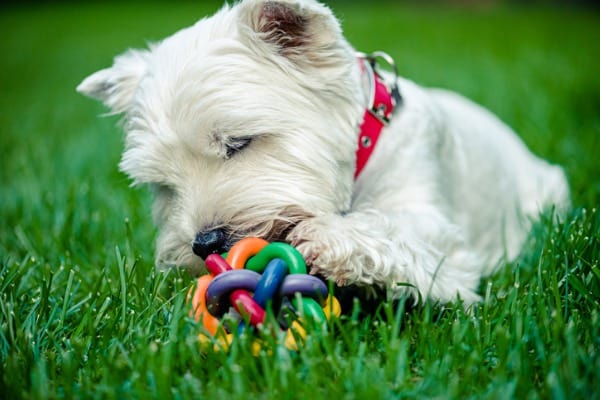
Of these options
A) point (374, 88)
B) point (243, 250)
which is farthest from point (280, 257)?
point (374, 88)

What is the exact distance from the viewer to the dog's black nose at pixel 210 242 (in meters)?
2.43

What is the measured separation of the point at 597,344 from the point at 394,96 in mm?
1502

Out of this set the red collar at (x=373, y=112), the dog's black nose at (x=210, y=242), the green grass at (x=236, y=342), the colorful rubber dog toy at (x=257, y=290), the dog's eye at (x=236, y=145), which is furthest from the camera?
the red collar at (x=373, y=112)

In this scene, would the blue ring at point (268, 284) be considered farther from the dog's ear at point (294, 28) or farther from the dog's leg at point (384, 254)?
the dog's ear at point (294, 28)

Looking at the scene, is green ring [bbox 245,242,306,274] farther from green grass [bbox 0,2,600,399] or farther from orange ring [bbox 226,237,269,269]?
green grass [bbox 0,2,600,399]

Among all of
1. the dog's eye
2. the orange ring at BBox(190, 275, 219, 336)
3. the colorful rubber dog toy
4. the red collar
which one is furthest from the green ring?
the red collar

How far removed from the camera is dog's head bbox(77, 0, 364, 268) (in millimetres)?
2494

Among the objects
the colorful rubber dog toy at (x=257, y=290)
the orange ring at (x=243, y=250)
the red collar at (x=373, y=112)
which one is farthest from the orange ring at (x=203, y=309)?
the red collar at (x=373, y=112)

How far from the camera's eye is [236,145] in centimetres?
254

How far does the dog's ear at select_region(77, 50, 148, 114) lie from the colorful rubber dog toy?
1224 millimetres

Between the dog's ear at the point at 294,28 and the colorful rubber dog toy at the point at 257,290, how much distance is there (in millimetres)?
883

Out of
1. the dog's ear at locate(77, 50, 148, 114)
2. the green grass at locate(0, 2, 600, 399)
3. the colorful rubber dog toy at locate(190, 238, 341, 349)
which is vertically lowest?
the green grass at locate(0, 2, 600, 399)

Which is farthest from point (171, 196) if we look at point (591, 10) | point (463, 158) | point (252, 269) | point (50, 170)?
point (591, 10)

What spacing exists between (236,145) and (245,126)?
0.08 meters
